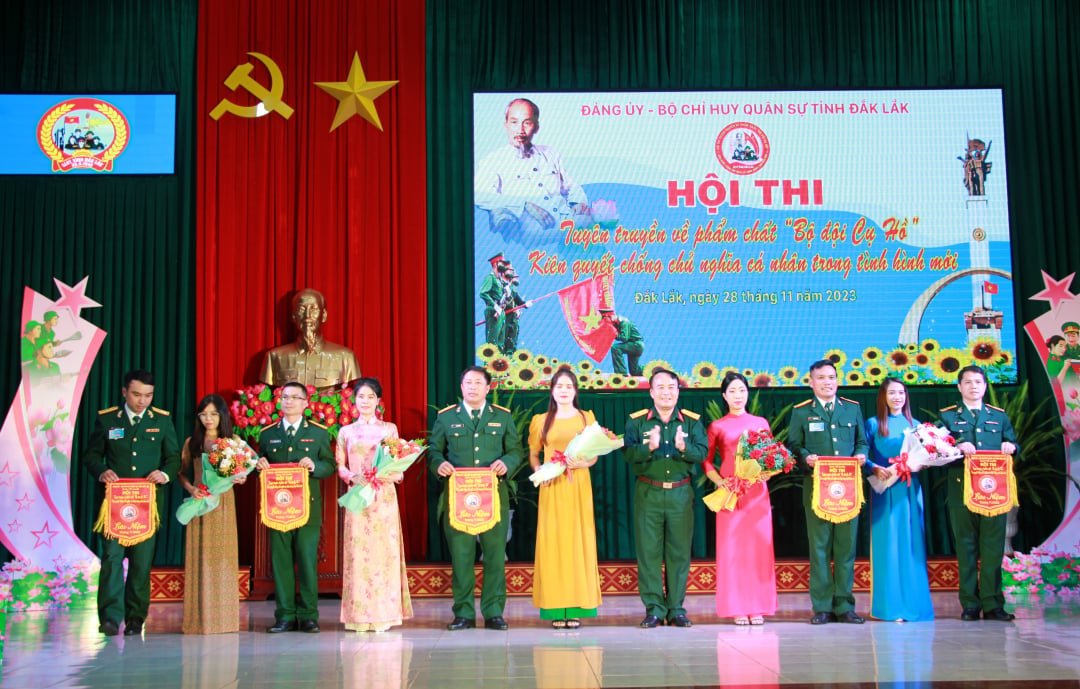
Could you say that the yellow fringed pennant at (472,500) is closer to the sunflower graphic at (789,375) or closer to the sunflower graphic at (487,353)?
the sunflower graphic at (487,353)

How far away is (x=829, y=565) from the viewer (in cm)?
576

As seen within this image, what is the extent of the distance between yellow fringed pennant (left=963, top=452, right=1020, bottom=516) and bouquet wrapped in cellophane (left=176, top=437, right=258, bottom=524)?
388 cm

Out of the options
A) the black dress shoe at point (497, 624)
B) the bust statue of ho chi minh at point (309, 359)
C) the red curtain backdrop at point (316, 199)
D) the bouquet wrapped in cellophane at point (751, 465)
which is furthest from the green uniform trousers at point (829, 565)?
the bust statue of ho chi minh at point (309, 359)

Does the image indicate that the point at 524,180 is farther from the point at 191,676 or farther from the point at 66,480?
the point at 191,676

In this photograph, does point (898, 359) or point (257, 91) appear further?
point (257, 91)

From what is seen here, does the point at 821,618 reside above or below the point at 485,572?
below

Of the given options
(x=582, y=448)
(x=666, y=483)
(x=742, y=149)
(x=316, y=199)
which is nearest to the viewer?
(x=582, y=448)

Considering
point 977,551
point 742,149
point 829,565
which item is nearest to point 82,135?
point 742,149

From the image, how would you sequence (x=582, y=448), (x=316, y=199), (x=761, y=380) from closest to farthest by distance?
(x=582, y=448), (x=761, y=380), (x=316, y=199)

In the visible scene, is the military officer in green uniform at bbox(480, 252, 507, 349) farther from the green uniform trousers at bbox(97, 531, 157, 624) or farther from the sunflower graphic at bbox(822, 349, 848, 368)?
the green uniform trousers at bbox(97, 531, 157, 624)

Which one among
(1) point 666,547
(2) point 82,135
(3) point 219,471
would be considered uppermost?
(2) point 82,135

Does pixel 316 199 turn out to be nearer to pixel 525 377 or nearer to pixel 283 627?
pixel 525 377

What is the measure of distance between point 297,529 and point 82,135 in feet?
13.0

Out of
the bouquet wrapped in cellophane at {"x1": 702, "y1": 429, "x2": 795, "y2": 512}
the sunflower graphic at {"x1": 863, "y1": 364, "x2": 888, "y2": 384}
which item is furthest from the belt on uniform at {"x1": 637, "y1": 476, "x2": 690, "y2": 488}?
the sunflower graphic at {"x1": 863, "y1": 364, "x2": 888, "y2": 384}
